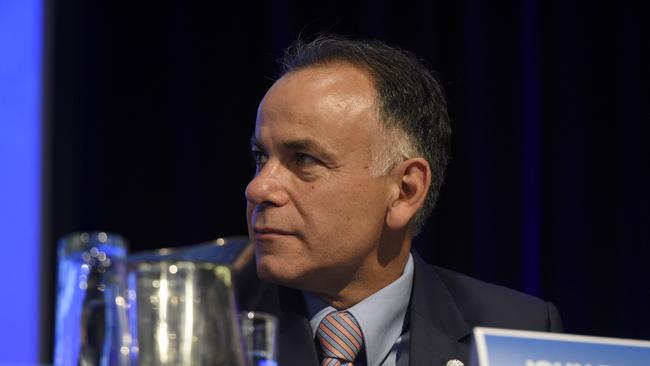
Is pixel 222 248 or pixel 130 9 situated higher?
pixel 130 9

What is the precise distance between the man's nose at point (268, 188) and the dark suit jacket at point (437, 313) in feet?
0.70

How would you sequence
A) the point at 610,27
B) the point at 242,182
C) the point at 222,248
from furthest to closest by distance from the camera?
the point at 242,182, the point at 610,27, the point at 222,248

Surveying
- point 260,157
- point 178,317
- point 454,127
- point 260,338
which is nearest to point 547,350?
point 260,338

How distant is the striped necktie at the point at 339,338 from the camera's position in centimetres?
184

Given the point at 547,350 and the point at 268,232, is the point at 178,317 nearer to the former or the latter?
the point at 547,350

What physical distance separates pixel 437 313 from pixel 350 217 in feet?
0.82

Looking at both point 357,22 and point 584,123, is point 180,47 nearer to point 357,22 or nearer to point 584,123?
point 357,22

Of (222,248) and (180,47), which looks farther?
(180,47)

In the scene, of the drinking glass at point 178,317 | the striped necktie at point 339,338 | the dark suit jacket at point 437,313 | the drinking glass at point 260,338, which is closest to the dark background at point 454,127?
the dark suit jacket at point 437,313

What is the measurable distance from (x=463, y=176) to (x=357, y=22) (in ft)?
1.89

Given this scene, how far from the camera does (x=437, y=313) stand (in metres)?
1.99

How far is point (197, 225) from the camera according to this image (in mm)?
3359

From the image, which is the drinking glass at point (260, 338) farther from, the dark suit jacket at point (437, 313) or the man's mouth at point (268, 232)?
the man's mouth at point (268, 232)

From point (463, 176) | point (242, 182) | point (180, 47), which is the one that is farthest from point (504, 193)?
point (180, 47)
